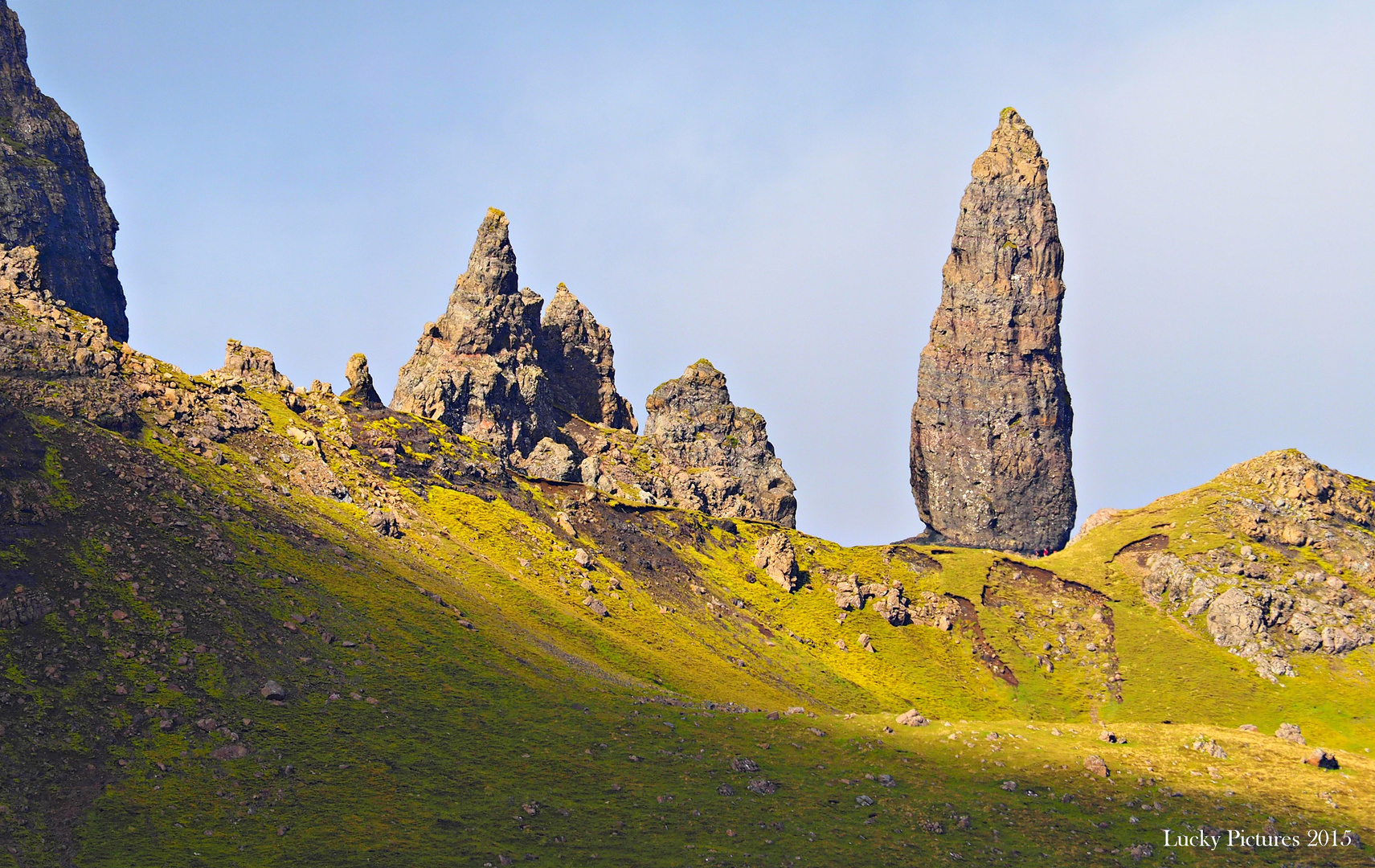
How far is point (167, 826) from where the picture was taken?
68.9 m

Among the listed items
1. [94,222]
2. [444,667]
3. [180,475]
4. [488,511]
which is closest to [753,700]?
[444,667]

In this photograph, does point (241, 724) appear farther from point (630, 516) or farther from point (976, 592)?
point (976, 592)

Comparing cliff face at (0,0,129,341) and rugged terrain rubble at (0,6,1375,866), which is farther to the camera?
cliff face at (0,0,129,341)

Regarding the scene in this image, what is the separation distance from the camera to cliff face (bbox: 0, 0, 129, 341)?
180 meters

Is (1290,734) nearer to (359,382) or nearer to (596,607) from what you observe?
(596,607)

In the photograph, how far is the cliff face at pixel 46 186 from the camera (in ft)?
592

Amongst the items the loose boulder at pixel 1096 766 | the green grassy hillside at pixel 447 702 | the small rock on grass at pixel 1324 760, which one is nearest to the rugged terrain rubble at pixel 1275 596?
the green grassy hillside at pixel 447 702

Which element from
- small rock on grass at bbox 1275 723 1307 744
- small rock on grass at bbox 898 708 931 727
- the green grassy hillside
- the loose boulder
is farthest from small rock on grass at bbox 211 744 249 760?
small rock on grass at bbox 1275 723 1307 744

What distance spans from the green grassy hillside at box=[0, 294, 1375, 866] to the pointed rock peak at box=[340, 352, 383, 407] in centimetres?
1633

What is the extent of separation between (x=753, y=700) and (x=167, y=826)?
7467 cm

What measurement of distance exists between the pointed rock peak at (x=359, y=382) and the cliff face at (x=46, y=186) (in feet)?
150

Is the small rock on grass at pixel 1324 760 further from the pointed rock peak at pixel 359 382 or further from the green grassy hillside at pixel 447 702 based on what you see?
the pointed rock peak at pixel 359 382

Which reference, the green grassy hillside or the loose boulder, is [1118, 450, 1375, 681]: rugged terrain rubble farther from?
the loose boulder

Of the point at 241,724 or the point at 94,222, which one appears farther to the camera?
the point at 94,222
